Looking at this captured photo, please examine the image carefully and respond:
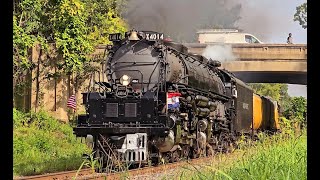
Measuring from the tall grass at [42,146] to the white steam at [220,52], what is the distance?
1004 cm

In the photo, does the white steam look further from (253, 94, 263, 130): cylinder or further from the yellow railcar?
(253, 94, 263, 130): cylinder

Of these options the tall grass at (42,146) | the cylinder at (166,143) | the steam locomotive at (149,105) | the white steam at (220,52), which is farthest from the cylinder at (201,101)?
the white steam at (220,52)

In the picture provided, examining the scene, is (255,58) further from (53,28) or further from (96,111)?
(96,111)

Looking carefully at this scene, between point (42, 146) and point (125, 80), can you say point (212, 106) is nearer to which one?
point (125, 80)

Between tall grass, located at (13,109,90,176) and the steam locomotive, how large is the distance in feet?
6.28

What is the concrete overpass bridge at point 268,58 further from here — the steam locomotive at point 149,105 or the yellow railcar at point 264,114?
the steam locomotive at point 149,105

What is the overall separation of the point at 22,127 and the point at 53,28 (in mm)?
5977

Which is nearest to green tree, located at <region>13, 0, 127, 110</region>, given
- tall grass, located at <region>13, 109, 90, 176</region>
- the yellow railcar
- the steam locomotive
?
tall grass, located at <region>13, 109, 90, 176</region>

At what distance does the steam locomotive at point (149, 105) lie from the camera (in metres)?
11.6

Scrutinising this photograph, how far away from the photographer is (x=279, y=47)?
114ft

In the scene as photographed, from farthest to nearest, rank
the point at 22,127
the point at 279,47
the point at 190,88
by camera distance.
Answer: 1. the point at 279,47
2. the point at 22,127
3. the point at 190,88

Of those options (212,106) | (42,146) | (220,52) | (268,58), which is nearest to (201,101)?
(212,106)
